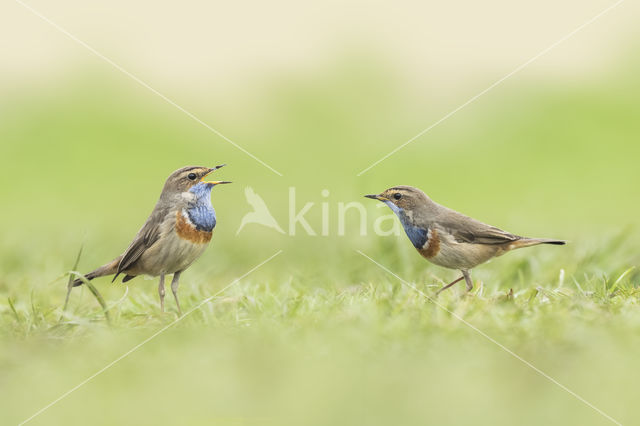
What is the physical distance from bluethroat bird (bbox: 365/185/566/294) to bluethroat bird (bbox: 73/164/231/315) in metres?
1.46

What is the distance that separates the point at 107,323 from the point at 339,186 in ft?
16.8

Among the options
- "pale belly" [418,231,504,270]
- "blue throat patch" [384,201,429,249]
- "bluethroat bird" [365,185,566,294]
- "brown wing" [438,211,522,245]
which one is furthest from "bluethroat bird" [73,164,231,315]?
"brown wing" [438,211,522,245]

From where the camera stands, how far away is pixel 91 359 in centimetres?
458

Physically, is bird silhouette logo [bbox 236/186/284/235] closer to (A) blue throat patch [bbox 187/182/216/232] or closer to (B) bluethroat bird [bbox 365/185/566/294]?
(B) bluethroat bird [bbox 365/185/566/294]

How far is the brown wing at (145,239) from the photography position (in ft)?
19.2

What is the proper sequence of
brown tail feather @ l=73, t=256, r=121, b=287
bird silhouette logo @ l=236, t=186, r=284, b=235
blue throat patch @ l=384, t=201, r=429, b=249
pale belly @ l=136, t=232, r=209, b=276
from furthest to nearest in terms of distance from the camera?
bird silhouette logo @ l=236, t=186, r=284, b=235 < blue throat patch @ l=384, t=201, r=429, b=249 < brown tail feather @ l=73, t=256, r=121, b=287 < pale belly @ l=136, t=232, r=209, b=276

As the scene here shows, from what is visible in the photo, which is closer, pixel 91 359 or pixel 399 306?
pixel 91 359

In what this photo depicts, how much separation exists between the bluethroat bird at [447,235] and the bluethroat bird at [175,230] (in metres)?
1.46

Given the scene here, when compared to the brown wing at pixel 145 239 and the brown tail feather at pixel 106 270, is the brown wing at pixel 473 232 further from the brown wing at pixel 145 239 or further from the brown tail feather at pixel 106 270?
the brown tail feather at pixel 106 270

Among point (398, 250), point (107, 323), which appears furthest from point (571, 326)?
point (107, 323)

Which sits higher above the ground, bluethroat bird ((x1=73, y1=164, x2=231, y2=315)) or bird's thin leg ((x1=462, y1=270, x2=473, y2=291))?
bluethroat bird ((x1=73, y1=164, x2=231, y2=315))

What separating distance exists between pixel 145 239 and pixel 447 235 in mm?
2432

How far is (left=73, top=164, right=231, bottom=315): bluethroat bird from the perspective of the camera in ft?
19.0

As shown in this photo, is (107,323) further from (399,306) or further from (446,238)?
(446,238)
